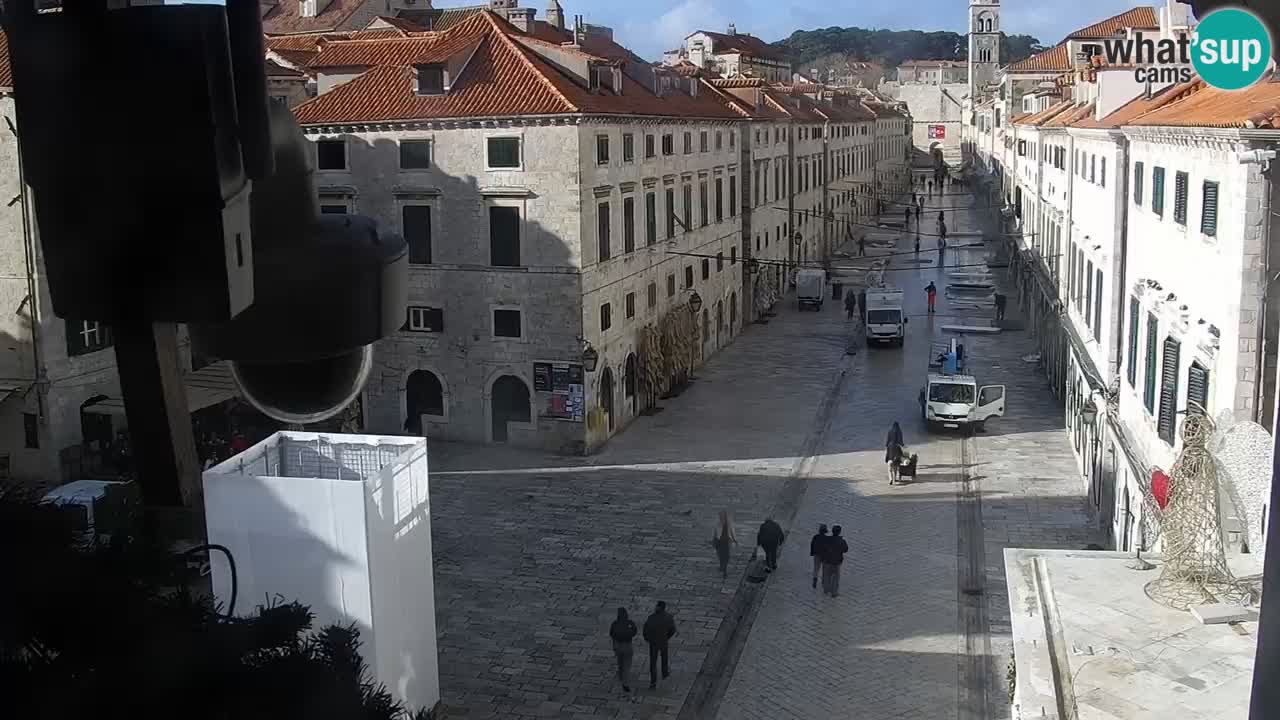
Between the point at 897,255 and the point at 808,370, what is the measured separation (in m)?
34.3

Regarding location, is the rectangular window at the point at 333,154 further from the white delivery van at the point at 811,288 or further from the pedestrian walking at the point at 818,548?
the white delivery van at the point at 811,288

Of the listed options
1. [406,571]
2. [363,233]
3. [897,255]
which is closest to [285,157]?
[363,233]

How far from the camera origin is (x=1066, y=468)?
90.0 feet

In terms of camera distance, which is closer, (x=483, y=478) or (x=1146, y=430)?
(x=1146, y=430)

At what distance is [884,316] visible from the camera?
43219 mm

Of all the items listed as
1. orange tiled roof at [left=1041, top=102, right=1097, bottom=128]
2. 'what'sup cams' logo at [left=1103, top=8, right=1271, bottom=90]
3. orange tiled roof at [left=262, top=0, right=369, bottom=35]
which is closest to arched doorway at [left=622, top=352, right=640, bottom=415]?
orange tiled roof at [left=1041, top=102, right=1097, bottom=128]

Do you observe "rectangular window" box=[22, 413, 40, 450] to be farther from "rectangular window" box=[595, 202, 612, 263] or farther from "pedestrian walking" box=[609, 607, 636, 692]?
"pedestrian walking" box=[609, 607, 636, 692]

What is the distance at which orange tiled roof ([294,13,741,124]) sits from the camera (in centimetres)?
2900

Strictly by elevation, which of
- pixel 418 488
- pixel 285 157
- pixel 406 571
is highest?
pixel 285 157

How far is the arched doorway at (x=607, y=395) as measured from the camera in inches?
1193

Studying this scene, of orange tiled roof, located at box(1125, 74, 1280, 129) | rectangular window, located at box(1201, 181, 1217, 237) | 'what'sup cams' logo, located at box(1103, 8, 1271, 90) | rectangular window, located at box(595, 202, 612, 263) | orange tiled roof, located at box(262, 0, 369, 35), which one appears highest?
orange tiled roof, located at box(262, 0, 369, 35)

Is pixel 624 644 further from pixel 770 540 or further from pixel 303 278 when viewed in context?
pixel 303 278

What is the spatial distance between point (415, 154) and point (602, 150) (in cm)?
461

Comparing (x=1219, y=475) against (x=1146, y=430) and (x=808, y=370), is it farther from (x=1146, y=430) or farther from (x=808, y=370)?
(x=808, y=370)
